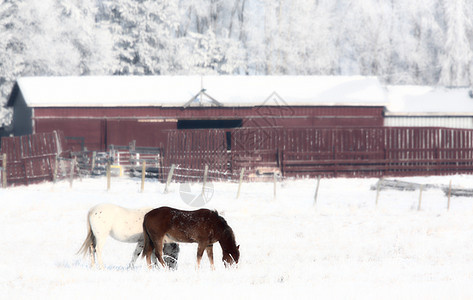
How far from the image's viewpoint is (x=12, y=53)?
4897 cm

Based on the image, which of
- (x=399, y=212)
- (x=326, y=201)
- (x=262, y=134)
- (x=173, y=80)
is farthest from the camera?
(x=173, y=80)

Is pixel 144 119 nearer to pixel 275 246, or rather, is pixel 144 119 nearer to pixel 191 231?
pixel 275 246

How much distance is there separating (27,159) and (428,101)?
2401 centimetres

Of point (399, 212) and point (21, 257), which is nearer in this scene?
point (21, 257)

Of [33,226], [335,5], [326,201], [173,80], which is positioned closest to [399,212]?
[326,201]

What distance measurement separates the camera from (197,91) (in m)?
38.9

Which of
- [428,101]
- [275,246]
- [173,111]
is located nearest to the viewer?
[275,246]

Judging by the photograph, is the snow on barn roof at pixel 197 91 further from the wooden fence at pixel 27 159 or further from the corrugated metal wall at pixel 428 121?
the wooden fence at pixel 27 159

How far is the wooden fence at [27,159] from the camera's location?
→ 31156 mm

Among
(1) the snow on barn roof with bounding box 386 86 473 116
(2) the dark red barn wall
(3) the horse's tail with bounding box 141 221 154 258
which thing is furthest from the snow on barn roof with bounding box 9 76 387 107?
(3) the horse's tail with bounding box 141 221 154 258

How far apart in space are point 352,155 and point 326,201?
32.1 feet

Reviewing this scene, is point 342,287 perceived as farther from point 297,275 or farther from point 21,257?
point 21,257

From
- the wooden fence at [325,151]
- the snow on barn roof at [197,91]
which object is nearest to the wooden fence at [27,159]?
the wooden fence at [325,151]

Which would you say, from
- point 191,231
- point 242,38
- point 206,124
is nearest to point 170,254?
point 191,231
